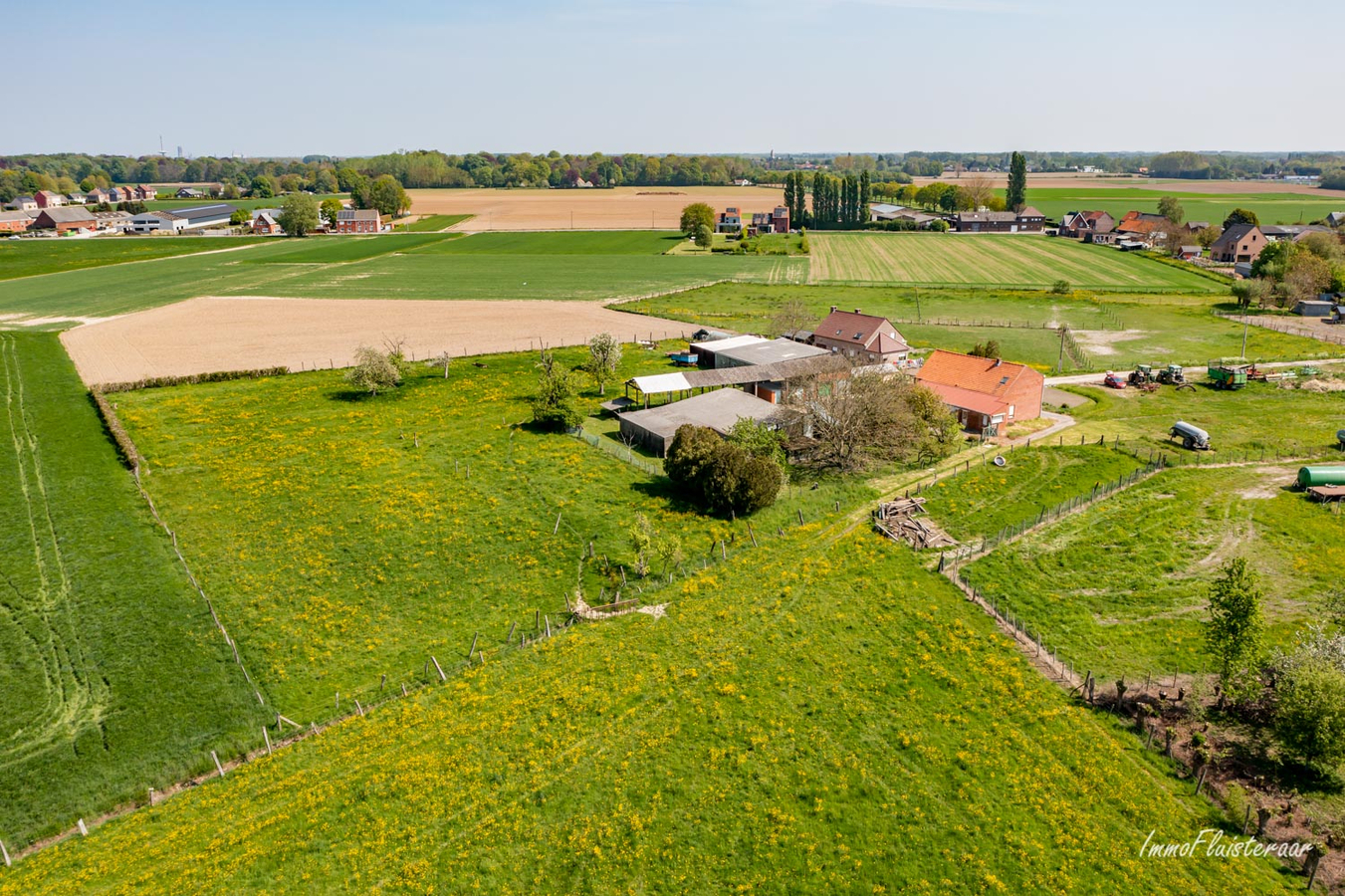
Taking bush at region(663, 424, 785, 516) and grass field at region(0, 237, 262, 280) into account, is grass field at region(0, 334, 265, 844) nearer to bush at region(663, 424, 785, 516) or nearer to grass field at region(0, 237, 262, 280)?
bush at region(663, 424, 785, 516)

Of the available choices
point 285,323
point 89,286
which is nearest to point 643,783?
point 285,323

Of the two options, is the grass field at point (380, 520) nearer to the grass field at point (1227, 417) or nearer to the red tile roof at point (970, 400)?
the red tile roof at point (970, 400)

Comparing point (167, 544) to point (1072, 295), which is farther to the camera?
point (1072, 295)

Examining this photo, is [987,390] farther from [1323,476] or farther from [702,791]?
[702,791]

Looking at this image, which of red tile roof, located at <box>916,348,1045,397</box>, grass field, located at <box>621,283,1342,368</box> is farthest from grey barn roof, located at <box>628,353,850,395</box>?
grass field, located at <box>621,283,1342,368</box>

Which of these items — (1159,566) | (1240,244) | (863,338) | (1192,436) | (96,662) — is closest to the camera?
(96,662)

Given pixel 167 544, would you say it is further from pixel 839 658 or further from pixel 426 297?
pixel 426 297

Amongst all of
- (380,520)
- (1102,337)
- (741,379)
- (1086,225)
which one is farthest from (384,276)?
(1086,225)
